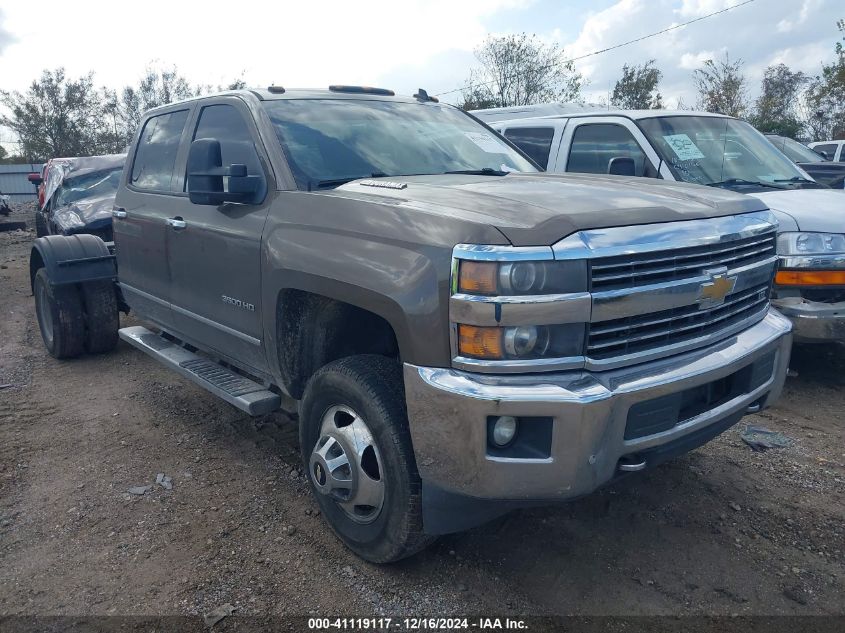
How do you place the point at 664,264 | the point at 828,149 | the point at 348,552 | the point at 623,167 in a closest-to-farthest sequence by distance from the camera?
the point at 664,264
the point at 348,552
the point at 623,167
the point at 828,149

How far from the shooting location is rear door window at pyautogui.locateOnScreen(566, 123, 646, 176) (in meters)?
6.04

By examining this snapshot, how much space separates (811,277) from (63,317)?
232 inches

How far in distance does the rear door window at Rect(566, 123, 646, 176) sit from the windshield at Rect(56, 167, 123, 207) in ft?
19.7

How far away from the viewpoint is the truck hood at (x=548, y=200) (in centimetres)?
248

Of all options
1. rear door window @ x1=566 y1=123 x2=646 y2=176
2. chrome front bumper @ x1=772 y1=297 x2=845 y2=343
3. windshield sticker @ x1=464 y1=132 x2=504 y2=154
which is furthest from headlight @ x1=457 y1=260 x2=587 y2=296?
Result: rear door window @ x1=566 y1=123 x2=646 y2=176

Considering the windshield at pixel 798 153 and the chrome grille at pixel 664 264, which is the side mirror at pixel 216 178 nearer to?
the chrome grille at pixel 664 264

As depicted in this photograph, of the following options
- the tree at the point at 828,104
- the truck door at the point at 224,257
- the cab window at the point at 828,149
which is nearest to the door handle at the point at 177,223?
the truck door at the point at 224,257

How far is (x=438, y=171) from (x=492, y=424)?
1.85m

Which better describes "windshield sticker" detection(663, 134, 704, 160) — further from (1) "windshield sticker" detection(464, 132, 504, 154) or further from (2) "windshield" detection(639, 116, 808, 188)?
(1) "windshield sticker" detection(464, 132, 504, 154)

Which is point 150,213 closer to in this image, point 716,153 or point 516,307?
point 516,307

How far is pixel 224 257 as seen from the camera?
149 inches

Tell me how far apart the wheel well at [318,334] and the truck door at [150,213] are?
145 cm

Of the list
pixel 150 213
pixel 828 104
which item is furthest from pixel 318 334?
pixel 828 104

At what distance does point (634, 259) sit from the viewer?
8.21 ft
